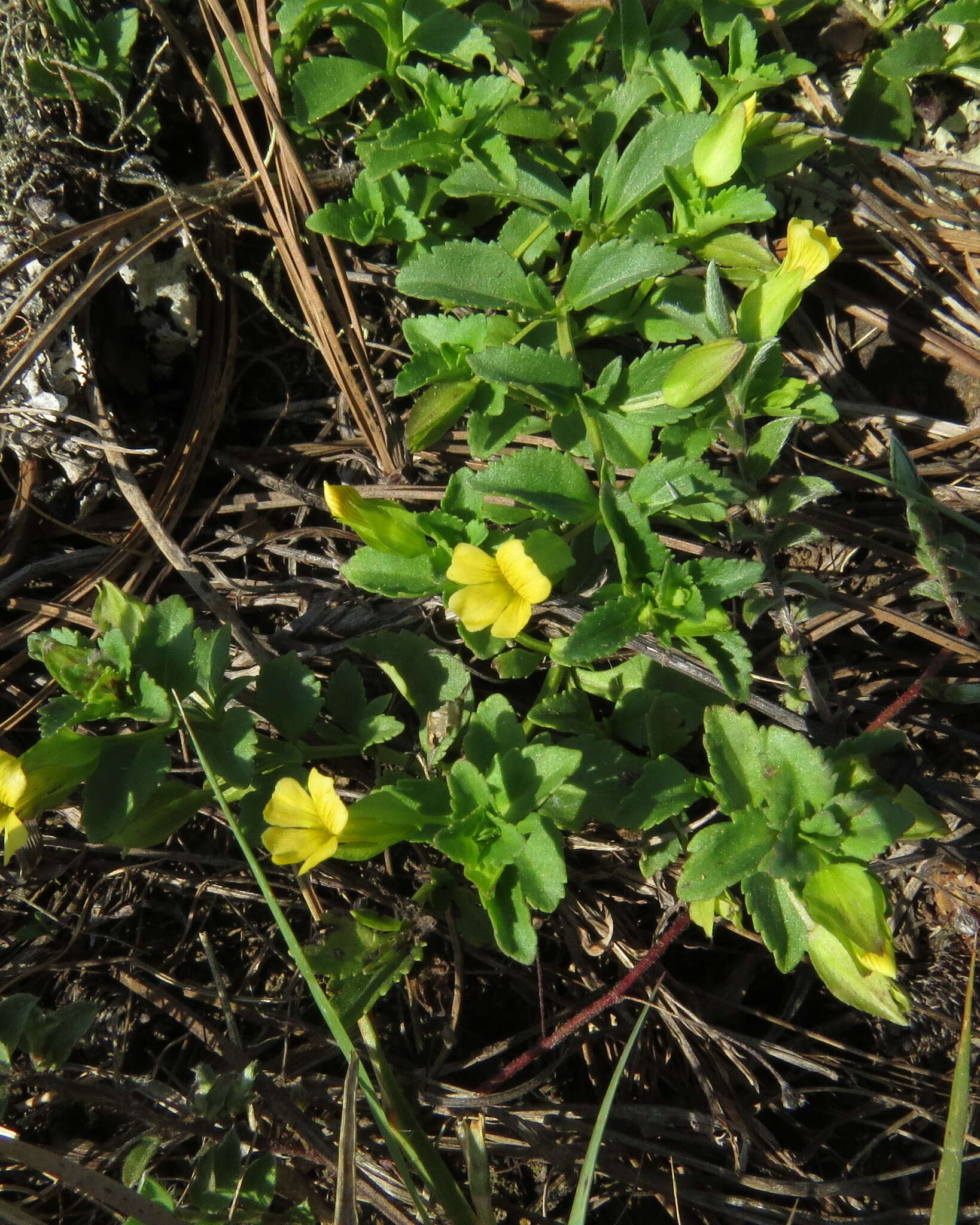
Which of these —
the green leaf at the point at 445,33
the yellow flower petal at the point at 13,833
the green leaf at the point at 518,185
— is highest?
the green leaf at the point at 445,33

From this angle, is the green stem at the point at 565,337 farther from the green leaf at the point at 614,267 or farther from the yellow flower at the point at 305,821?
the yellow flower at the point at 305,821

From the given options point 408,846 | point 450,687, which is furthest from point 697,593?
point 408,846

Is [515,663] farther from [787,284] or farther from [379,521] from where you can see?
[787,284]

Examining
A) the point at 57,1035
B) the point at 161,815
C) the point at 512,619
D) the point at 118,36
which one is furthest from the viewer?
the point at 118,36

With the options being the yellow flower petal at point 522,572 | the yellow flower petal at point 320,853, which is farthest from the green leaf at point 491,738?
the yellow flower petal at point 320,853

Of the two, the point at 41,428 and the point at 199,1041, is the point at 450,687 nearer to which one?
the point at 199,1041

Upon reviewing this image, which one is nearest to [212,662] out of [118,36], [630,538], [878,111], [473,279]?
[630,538]
